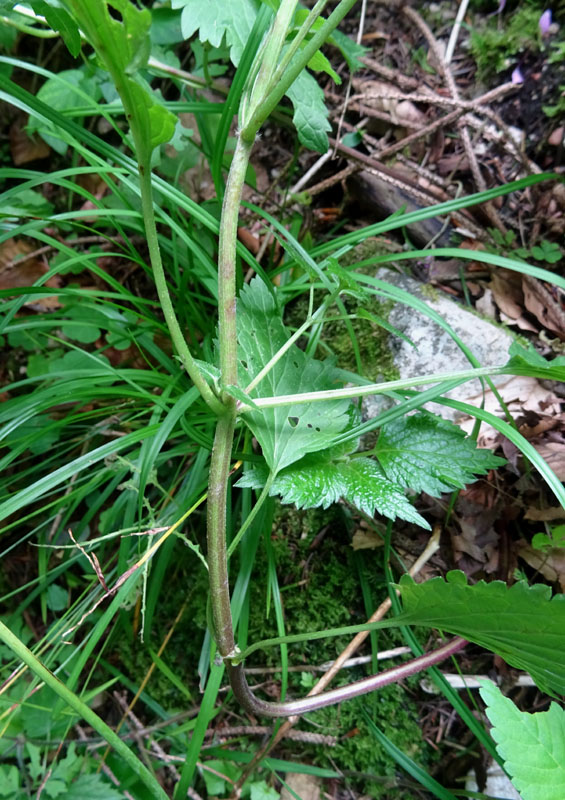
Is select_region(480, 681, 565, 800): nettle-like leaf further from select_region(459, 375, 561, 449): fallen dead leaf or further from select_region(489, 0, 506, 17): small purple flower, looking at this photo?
select_region(489, 0, 506, 17): small purple flower

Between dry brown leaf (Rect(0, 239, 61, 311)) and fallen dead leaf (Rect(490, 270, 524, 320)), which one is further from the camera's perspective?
dry brown leaf (Rect(0, 239, 61, 311))

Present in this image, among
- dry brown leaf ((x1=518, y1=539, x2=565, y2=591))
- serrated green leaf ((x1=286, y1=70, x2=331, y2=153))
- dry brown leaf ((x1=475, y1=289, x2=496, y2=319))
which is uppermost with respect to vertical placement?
serrated green leaf ((x1=286, y1=70, x2=331, y2=153))

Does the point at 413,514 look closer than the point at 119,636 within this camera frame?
Yes

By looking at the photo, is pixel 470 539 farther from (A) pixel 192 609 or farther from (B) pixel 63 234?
(B) pixel 63 234

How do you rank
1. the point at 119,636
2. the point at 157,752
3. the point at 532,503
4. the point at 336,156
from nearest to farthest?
1. the point at 532,503
2. the point at 157,752
3. the point at 119,636
4. the point at 336,156

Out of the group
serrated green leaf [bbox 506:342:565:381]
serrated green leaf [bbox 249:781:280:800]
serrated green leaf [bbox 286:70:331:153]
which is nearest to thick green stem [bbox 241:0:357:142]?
serrated green leaf [bbox 286:70:331:153]

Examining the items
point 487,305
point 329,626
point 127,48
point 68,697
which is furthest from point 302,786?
point 127,48

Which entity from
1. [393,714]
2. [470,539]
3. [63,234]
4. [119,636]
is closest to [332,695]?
[393,714]
